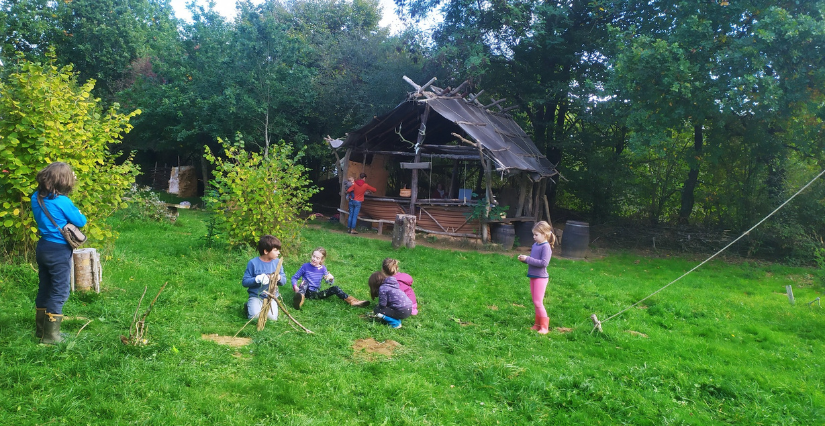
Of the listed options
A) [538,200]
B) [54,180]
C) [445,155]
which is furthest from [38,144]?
[538,200]

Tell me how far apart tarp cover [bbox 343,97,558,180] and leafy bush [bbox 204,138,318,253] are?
227 inches

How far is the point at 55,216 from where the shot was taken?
410cm

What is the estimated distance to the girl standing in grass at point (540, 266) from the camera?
19.8ft

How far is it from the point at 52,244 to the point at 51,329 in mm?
687

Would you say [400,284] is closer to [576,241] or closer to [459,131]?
[576,241]

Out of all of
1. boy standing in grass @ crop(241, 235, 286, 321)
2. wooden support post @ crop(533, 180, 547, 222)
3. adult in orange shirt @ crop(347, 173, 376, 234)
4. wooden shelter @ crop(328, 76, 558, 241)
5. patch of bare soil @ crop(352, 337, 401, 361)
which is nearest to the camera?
patch of bare soil @ crop(352, 337, 401, 361)

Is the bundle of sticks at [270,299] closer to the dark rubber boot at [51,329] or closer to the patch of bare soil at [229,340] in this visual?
the patch of bare soil at [229,340]

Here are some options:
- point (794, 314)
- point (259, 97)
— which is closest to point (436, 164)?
point (259, 97)

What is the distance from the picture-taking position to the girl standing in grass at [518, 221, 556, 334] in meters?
6.04

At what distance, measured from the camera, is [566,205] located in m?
20.8

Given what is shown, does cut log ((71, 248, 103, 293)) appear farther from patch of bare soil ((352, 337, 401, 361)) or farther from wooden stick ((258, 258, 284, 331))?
patch of bare soil ((352, 337, 401, 361))

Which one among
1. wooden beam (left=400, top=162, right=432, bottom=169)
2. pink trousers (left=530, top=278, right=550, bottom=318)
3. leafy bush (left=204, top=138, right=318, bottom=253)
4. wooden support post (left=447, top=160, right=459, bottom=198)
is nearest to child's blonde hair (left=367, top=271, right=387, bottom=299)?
pink trousers (left=530, top=278, right=550, bottom=318)

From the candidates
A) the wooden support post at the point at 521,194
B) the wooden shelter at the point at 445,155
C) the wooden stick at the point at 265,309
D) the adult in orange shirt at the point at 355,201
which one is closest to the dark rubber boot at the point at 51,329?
the wooden stick at the point at 265,309

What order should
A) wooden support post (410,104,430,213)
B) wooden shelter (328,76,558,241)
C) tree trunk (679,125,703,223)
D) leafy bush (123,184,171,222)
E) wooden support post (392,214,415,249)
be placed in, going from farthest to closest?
tree trunk (679,125,703,223), wooden support post (410,104,430,213), wooden shelter (328,76,558,241), wooden support post (392,214,415,249), leafy bush (123,184,171,222)
